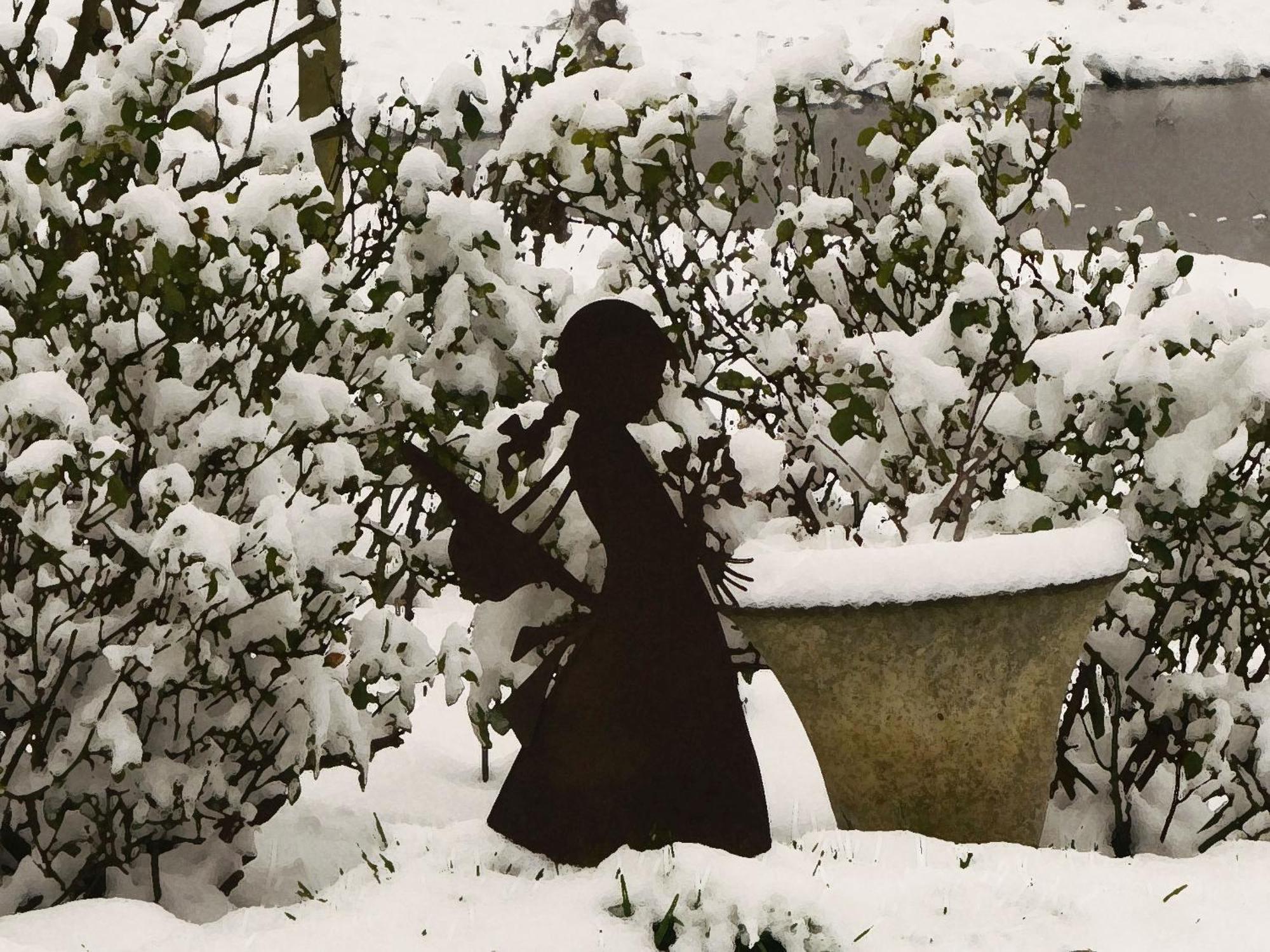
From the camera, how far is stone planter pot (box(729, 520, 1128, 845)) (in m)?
3.04

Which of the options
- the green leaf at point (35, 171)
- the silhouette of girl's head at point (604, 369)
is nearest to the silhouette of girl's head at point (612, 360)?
the silhouette of girl's head at point (604, 369)

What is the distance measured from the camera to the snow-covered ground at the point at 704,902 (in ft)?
8.79

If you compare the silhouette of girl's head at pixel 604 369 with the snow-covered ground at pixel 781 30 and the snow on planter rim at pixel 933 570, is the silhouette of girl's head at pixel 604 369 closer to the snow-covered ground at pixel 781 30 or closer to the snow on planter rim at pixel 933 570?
the snow on planter rim at pixel 933 570

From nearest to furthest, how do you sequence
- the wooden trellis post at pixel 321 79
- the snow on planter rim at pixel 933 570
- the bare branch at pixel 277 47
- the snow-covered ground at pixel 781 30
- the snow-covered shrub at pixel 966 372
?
the snow on planter rim at pixel 933 570 → the snow-covered shrub at pixel 966 372 → the bare branch at pixel 277 47 → the wooden trellis post at pixel 321 79 → the snow-covered ground at pixel 781 30

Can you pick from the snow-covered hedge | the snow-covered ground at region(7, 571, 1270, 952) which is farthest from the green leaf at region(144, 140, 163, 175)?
the snow-covered ground at region(7, 571, 1270, 952)

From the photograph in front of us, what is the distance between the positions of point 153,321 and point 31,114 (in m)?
0.53

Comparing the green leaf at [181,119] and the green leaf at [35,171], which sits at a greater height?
the green leaf at [181,119]

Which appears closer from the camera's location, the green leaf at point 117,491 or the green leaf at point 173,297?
the green leaf at point 117,491

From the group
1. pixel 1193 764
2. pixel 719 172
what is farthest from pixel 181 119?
pixel 1193 764

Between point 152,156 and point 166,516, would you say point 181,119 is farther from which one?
point 166,516

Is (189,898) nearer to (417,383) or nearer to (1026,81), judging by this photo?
(417,383)

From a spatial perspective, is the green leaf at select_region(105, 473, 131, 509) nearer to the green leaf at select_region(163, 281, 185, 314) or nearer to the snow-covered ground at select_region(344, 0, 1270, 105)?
the green leaf at select_region(163, 281, 185, 314)

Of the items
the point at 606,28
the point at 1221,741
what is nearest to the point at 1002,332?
the point at 1221,741

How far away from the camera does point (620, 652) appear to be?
121 inches
